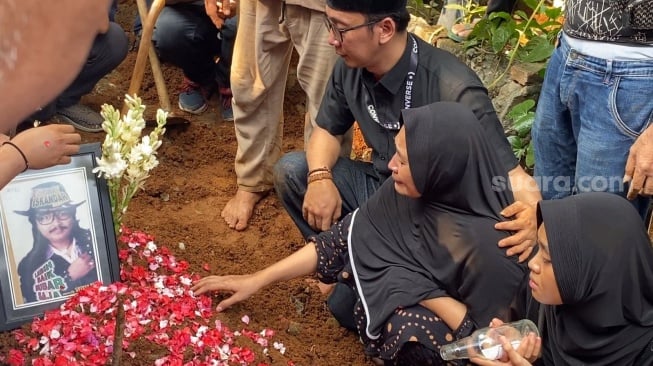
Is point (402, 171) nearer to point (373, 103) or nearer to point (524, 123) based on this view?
point (373, 103)

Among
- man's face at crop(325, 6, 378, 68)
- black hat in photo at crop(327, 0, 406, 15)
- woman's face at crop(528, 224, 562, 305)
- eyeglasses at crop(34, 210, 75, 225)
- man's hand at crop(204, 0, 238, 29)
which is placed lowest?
eyeglasses at crop(34, 210, 75, 225)

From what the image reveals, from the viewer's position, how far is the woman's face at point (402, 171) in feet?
8.54

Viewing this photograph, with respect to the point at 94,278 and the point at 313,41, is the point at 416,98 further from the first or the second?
the point at 94,278

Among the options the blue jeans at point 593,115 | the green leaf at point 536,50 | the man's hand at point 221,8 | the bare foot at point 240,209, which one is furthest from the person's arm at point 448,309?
the man's hand at point 221,8

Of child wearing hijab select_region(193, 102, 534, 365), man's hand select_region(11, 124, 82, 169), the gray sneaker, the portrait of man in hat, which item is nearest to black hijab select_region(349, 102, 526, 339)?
child wearing hijab select_region(193, 102, 534, 365)

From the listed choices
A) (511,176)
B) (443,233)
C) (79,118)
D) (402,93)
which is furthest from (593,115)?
(79,118)

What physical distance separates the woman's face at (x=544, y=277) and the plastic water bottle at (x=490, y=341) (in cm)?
11

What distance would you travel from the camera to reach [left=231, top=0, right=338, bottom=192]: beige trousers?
3395 mm

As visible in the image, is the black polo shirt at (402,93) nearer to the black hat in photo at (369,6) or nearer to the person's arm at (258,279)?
the black hat in photo at (369,6)

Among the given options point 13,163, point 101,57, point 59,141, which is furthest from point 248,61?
point 13,163

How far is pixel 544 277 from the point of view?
215 cm

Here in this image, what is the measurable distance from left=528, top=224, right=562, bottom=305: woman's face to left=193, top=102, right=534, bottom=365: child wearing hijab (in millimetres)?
389

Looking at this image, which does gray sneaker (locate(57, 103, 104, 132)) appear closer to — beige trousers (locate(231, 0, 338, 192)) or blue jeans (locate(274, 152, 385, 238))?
beige trousers (locate(231, 0, 338, 192))

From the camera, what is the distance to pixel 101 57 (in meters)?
4.14
